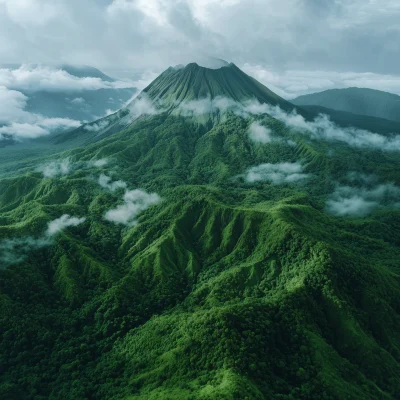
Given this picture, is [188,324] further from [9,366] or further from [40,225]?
[40,225]

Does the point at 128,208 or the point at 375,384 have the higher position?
the point at 128,208

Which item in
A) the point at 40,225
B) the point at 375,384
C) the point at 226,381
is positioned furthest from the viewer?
the point at 40,225

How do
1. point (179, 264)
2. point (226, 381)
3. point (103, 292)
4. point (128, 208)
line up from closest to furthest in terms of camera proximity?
point (226, 381)
point (103, 292)
point (179, 264)
point (128, 208)

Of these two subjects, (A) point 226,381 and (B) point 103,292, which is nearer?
(A) point 226,381

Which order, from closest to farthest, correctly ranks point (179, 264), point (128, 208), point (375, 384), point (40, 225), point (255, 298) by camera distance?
point (375, 384) → point (255, 298) → point (179, 264) → point (40, 225) → point (128, 208)

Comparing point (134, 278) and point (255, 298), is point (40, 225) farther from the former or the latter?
point (255, 298)

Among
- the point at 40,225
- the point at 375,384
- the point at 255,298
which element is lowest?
→ the point at 375,384

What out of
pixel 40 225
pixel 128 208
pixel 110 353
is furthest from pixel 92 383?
pixel 128 208

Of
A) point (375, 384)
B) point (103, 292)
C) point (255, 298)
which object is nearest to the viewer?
point (375, 384)

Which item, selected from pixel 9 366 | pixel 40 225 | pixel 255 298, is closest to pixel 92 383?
pixel 9 366
